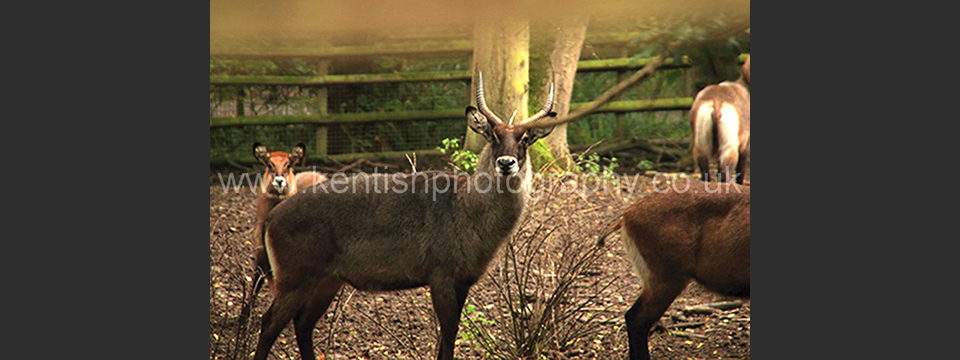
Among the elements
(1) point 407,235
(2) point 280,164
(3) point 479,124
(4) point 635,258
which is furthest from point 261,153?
(4) point 635,258

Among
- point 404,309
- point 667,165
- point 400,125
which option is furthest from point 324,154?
point 667,165

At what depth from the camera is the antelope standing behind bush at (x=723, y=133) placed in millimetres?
5531

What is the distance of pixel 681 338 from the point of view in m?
5.39

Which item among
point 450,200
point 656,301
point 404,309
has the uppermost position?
point 450,200

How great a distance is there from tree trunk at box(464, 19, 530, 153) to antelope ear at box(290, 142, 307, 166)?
2.62 ft

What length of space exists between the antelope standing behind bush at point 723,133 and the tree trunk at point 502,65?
85 cm

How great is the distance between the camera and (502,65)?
5.48 metres

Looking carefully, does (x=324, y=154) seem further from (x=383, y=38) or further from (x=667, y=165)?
(x=667, y=165)

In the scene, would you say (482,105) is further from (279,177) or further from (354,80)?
(279,177)

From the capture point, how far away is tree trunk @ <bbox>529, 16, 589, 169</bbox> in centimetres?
526

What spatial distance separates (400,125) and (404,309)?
93 centimetres

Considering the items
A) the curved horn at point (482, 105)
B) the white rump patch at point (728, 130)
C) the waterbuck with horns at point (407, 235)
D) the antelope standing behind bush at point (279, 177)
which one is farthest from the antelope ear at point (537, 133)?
the antelope standing behind bush at point (279, 177)

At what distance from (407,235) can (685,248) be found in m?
1.23

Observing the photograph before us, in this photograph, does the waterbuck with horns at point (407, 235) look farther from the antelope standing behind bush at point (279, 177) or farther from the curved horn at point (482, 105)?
the antelope standing behind bush at point (279, 177)
